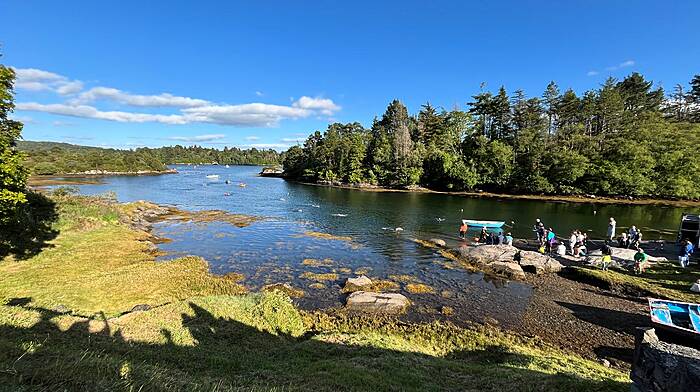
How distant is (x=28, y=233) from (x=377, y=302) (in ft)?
98.3

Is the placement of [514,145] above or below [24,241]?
above

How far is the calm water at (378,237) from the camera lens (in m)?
24.3

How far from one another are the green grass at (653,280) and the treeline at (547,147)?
2731 inches

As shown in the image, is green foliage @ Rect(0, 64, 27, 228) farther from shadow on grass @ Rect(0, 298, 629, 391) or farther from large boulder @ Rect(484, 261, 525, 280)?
large boulder @ Rect(484, 261, 525, 280)

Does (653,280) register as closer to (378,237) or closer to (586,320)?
(586,320)

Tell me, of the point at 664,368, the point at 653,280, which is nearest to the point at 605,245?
the point at 653,280

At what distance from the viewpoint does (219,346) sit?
1315 centimetres

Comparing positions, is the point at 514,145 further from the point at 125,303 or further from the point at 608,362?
the point at 125,303

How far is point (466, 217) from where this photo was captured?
194 ft

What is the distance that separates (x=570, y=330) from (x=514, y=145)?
95.3m

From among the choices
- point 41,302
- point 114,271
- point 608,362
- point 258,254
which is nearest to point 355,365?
point 608,362

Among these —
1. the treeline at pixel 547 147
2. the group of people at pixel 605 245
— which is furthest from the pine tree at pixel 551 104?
the group of people at pixel 605 245

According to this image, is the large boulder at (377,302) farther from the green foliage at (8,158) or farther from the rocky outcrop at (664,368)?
the green foliage at (8,158)

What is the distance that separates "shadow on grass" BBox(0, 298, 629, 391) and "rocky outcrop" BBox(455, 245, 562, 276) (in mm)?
16781
